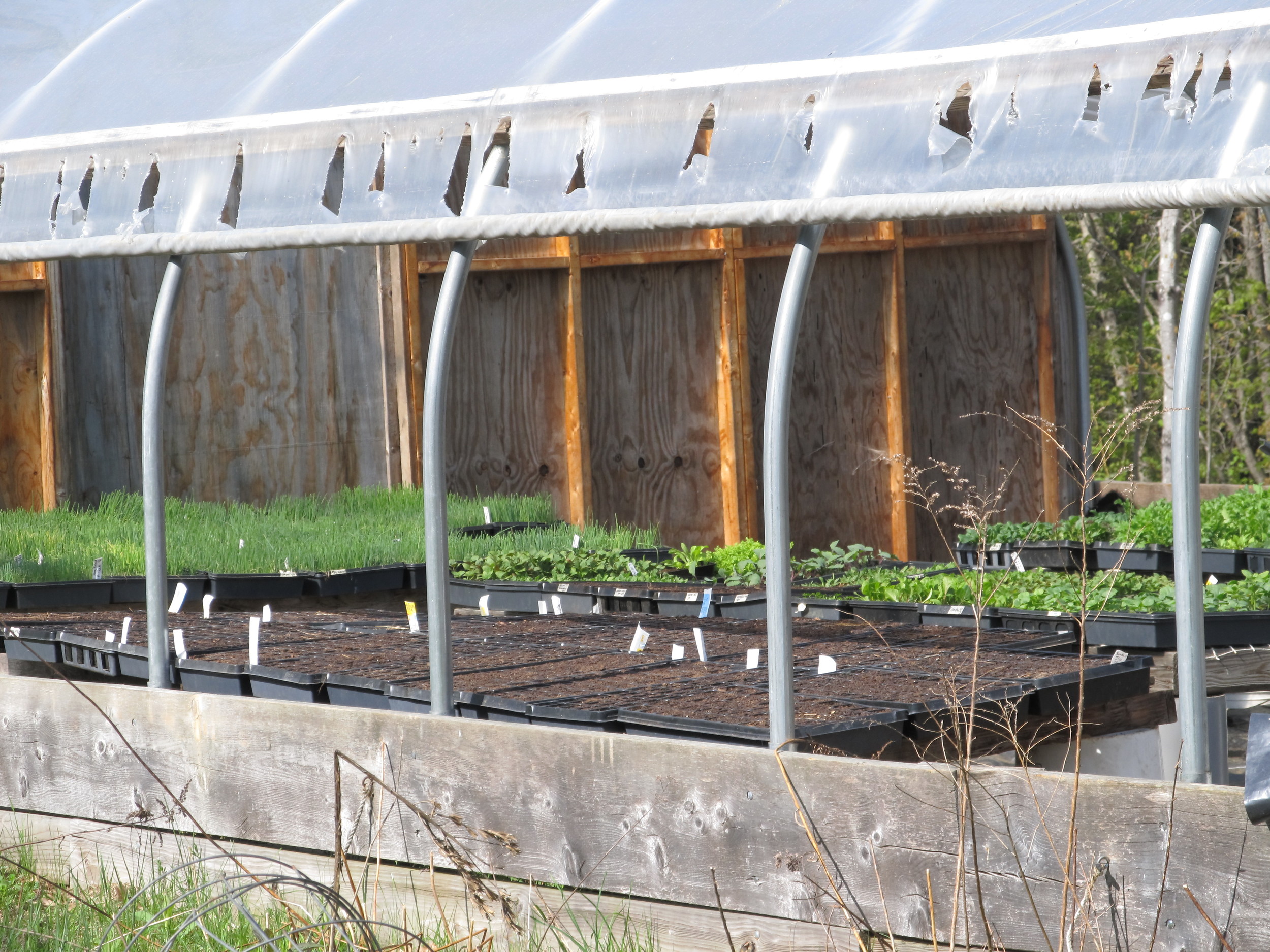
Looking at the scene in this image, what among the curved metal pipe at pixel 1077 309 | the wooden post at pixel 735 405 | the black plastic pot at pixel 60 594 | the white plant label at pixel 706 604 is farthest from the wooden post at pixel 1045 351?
the black plastic pot at pixel 60 594

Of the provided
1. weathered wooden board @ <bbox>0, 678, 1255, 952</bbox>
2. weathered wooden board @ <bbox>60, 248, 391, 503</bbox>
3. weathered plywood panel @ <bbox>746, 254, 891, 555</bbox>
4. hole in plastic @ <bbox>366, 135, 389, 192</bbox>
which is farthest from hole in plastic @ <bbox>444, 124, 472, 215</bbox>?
weathered plywood panel @ <bbox>746, 254, 891, 555</bbox>

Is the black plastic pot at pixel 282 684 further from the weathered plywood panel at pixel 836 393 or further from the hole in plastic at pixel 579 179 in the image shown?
the weathered plywood panel at pixel 836 393

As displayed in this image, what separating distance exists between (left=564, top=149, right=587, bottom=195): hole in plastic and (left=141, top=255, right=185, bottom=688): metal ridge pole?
111 centimetres

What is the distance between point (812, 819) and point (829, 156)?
1.18 m

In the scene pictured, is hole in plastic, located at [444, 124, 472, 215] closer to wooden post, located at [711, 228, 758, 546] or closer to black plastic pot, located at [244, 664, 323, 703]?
black plastic pot, located at [244, 664, 323, 703]

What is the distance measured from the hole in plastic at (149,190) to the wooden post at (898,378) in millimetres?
5583

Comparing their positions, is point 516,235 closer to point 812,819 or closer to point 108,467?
point 812,819

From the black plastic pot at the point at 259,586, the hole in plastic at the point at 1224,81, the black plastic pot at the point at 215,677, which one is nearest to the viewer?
the hole in plastic at the point at 1224,81

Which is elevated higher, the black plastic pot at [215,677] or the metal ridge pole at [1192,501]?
the metal ridge pole at [1192,501]

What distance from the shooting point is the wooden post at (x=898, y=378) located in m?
8.30

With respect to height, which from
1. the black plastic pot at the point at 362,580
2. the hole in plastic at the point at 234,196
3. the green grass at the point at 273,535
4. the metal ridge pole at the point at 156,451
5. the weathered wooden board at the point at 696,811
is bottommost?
the weathered wooden board at the point at 696,811

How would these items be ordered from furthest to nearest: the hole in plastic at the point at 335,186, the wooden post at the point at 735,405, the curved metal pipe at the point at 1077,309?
the wooden post at the point at 735,405
the curved metal pipe at the point at 1077,309
the hole in plastic at the point at 335,186

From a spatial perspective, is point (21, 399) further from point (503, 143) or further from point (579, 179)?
point (579, 179)

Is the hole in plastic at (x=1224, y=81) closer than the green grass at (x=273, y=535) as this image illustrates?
Yes
